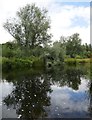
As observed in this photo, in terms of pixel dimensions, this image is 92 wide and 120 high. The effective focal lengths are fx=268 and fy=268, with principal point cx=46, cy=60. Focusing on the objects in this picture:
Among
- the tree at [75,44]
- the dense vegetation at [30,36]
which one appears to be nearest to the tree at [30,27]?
the dense vegetation at [30,36]

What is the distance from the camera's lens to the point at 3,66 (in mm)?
40031

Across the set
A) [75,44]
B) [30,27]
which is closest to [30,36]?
[30,27]

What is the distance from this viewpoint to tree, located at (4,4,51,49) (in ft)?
161

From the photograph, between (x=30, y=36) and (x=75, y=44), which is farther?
(x=75, y=44)

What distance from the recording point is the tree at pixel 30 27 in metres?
49.2

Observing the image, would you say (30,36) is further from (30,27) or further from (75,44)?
(75,44)

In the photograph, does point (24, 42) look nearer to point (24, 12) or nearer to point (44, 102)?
point (24, 12)

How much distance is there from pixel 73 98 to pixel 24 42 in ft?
122

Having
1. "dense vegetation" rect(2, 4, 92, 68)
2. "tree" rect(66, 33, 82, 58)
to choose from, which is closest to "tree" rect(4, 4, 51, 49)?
"dense vegetation" rect(2, 4, 92, 68)

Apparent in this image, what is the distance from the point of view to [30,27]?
4919cm

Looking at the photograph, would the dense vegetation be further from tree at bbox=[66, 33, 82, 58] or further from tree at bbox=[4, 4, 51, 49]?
tree at bbox=[66, 33, 82, 58]

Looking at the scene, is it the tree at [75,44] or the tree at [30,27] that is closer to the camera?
the tree at [30,27]

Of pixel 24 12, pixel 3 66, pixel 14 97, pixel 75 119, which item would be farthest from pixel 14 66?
pixel 75 119

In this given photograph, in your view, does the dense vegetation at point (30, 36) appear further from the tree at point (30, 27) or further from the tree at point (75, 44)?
the tree at point (75, 44)
